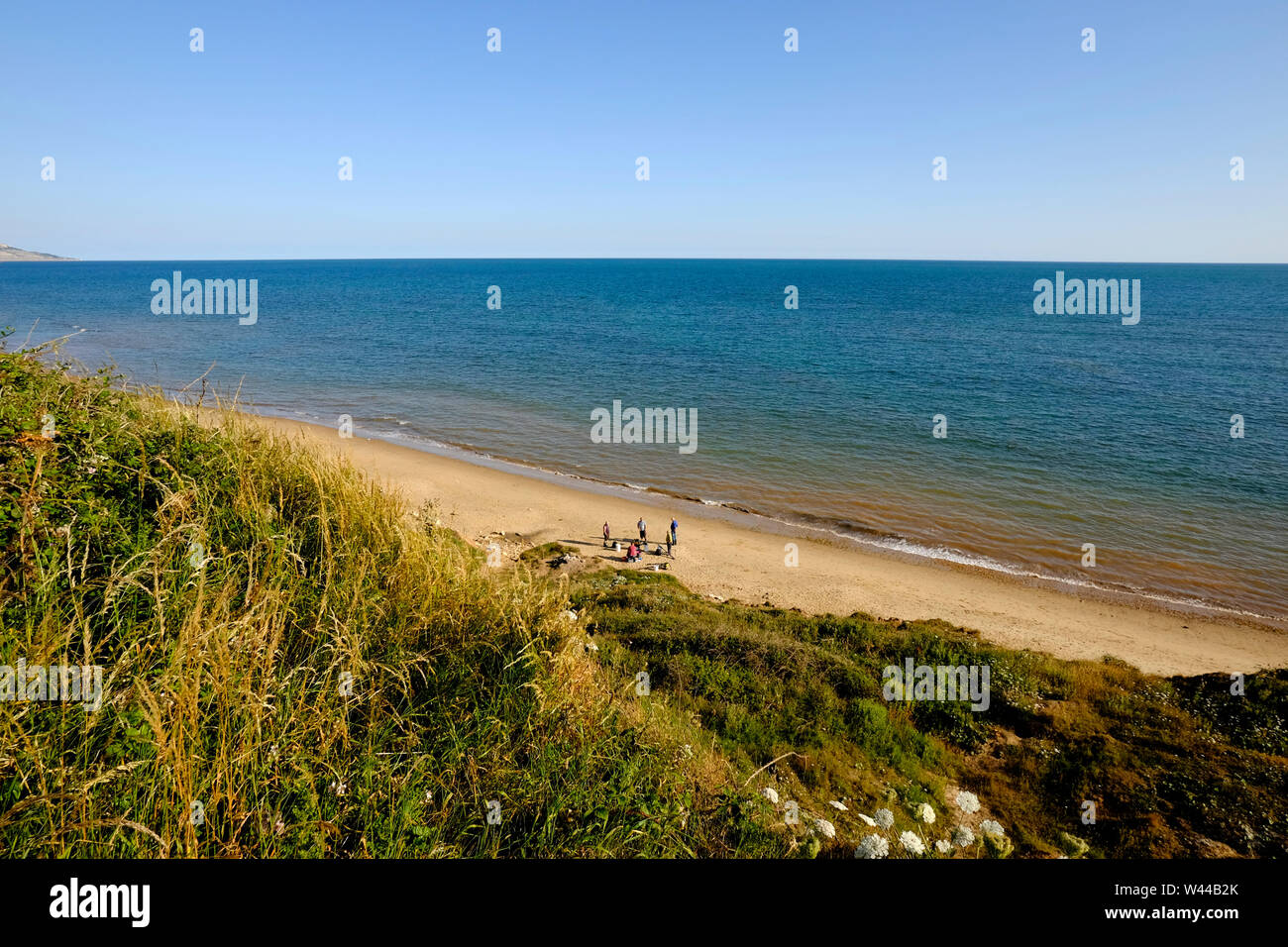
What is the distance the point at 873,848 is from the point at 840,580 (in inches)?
592

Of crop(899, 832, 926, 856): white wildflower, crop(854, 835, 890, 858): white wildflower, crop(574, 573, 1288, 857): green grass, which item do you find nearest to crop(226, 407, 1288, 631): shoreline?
crop(574, 573, 1288, 857): green grass

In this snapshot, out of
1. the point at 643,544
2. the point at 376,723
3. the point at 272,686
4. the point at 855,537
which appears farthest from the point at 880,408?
the point at 272,686

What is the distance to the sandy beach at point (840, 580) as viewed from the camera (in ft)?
55.3

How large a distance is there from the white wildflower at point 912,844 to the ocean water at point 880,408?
16.0 m

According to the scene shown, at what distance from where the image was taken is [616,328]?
267 ft

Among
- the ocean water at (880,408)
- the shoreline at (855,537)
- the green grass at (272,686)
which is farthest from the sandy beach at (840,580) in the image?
the green grass at (272,686)

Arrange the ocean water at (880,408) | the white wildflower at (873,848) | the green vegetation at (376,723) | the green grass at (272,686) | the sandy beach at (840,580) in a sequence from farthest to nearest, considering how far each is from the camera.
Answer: the ocean water at (880,408) → the sandy beach at (840,580) → the white wildflower at (873,848) → the green vegetation at (376,723) → the green grass at (272,686)

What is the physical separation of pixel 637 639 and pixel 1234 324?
112 m

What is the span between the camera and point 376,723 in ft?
15.3

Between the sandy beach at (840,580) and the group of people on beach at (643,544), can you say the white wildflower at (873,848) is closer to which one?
the sandy beach at (840,580)

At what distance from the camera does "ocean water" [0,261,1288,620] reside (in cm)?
2391

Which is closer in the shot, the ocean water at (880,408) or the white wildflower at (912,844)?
the white wildflower at (912,844)

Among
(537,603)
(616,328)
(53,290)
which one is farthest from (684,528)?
(53,290)

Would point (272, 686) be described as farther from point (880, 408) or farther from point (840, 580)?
point (880, 408)
